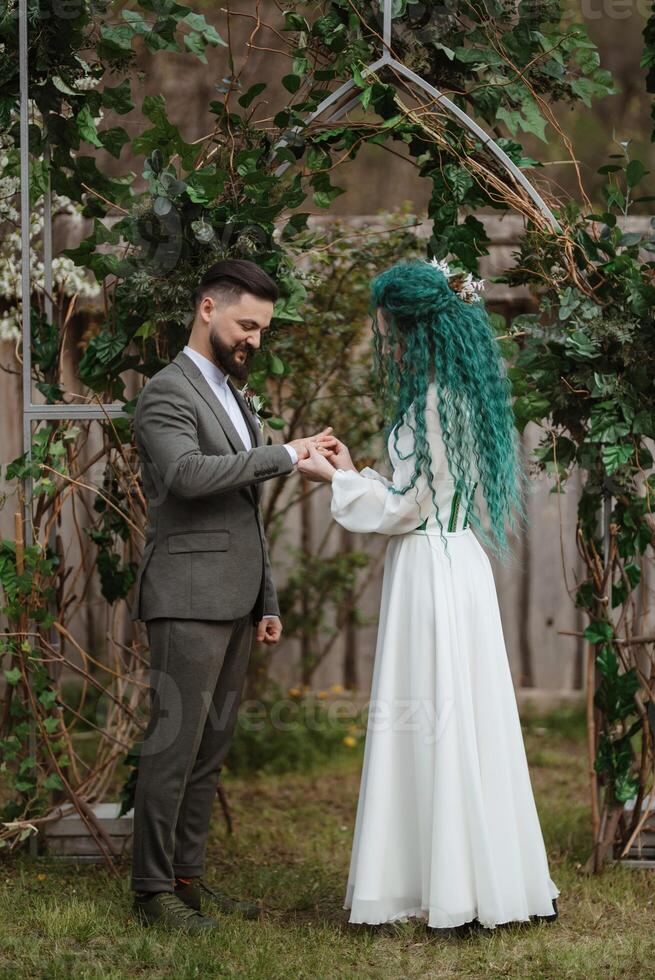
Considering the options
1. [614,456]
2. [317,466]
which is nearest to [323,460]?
[317,466]

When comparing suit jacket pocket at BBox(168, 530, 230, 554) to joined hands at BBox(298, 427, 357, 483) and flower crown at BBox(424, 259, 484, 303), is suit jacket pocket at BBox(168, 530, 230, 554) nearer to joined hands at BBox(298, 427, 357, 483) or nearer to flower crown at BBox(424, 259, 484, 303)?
joined hands at BBox(298, 427, 357, 483)

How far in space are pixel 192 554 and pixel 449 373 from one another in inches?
35.6

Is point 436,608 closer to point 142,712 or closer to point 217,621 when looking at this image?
point 217,621

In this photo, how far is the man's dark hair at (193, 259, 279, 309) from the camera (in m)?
3.33

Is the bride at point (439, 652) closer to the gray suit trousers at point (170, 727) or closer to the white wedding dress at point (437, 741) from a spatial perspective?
the white wedding dress at point (437, 741)

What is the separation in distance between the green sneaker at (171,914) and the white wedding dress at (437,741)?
0.45 metres

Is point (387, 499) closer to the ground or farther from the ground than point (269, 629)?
farther from the ground

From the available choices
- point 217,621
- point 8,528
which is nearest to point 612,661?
point 217,621

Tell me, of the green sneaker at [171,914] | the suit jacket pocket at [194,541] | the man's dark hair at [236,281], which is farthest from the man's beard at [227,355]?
the green sneaker at [171,914]

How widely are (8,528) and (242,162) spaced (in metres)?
1.58

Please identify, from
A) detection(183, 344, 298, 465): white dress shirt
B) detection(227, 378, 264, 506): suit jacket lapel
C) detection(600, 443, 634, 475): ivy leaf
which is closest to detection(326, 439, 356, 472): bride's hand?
detection(183, 344, 298, 465): white dress shirt

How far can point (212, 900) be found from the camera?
3.67m

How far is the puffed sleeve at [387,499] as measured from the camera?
130 inches

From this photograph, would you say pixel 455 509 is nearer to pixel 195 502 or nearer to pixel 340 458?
pixel 340 458
